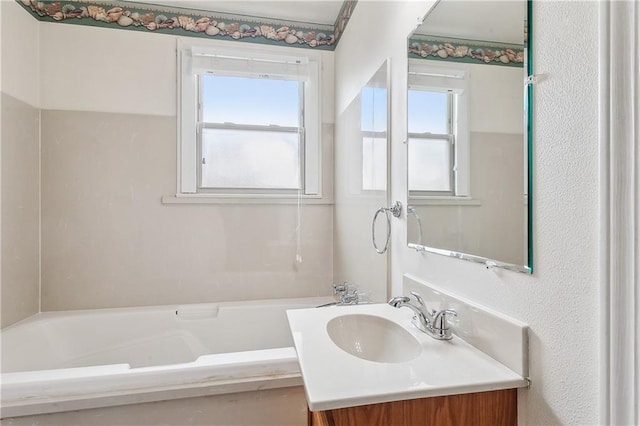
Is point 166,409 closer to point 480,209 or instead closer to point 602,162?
point 480,209

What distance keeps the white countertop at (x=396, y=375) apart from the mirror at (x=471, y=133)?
0.26 meters

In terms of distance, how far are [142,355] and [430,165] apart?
203 cm

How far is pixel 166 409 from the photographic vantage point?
1217 mm

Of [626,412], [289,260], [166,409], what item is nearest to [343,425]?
[626,412]

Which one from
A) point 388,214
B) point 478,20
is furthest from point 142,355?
point 478,20

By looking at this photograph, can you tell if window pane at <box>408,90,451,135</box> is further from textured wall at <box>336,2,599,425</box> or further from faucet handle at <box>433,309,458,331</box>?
faucet handle at <box>433,309,458,331</box>

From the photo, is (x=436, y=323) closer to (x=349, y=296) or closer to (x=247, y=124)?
(x=349, y=296)

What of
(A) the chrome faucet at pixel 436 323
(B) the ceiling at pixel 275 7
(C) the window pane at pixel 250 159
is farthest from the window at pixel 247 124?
(A) the chrome faucet at pixel 436 323

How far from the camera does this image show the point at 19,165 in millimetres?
1921

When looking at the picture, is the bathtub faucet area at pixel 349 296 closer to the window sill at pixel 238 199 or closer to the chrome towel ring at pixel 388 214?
the chrome towel ring at pixel 388 214

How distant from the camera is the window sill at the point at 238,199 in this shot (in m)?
2.26

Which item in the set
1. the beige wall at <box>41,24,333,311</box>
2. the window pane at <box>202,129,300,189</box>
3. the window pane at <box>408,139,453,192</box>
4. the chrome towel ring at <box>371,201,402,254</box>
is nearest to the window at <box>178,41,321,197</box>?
the window pane at <box>202,129,300,189</box>

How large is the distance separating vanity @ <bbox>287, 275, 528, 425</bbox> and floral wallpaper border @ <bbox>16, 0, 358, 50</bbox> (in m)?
2.02

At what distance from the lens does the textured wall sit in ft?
1.99
